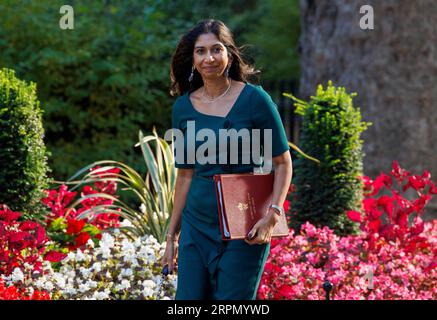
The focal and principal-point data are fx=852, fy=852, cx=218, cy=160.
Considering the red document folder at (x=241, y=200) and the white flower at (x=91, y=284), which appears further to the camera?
the white flower at (x=91, y=284)

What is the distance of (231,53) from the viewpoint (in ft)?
12.1

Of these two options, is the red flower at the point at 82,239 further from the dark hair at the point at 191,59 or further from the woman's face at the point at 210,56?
the woman's face at the point at 210,56

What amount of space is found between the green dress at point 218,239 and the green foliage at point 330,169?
2.35 m

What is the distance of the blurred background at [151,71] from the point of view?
306 inches

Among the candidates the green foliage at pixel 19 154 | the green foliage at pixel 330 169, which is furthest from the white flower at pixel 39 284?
the green foliage at pixel 330 169

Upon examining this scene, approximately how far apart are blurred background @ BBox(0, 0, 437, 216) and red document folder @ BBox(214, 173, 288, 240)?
446 centimetres

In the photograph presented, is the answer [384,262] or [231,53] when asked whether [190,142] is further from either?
[384,262]

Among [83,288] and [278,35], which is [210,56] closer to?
[83,288]

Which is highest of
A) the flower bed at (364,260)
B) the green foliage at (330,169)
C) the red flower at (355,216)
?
the green foliage at (330,169)

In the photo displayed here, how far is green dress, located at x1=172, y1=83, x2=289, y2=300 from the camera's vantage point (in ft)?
11.3

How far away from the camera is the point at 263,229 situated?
3.42m

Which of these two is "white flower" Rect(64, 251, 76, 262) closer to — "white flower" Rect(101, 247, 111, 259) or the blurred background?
"white flower" Rect(101, 247, 111, 259)

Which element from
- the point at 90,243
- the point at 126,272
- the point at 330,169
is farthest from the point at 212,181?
the point at 330,169

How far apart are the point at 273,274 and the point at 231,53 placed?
5.90 ft
